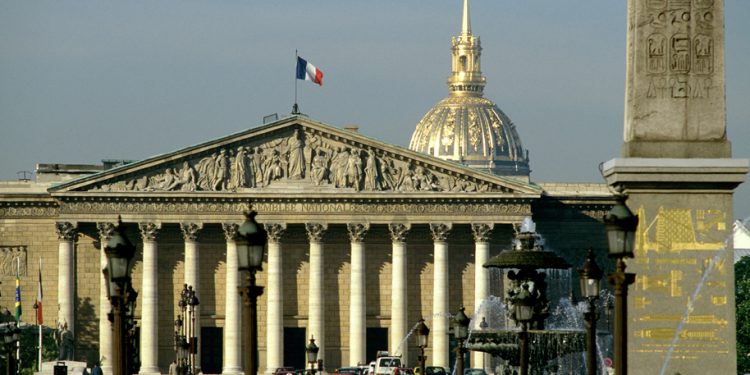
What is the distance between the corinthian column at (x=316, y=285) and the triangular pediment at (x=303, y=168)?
2.12 m

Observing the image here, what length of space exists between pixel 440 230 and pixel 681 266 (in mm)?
98603

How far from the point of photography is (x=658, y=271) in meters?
28.3

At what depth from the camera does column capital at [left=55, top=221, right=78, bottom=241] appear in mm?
126250

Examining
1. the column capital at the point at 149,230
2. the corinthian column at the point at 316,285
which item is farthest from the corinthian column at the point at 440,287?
the column capital at the point at 149,230

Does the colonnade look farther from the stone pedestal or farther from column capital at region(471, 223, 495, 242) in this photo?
the stone pedestal

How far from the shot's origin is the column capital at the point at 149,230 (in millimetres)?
126375

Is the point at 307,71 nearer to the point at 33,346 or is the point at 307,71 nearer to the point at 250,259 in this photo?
the point at 33,346

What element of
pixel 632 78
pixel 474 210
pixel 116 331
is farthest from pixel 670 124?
pixel 474 210

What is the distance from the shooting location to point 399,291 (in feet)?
414

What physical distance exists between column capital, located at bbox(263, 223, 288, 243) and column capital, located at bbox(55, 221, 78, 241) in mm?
9848

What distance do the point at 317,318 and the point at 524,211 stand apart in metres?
12.0

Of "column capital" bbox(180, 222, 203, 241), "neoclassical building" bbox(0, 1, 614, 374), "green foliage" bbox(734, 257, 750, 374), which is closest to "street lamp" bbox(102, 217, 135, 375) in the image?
"green foliage" bbox(734, 257, 750, 374)

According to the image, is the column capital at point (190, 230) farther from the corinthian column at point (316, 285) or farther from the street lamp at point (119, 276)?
the street lamp at point (119, 276)

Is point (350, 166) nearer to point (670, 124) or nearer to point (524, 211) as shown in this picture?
point (524, 211)
